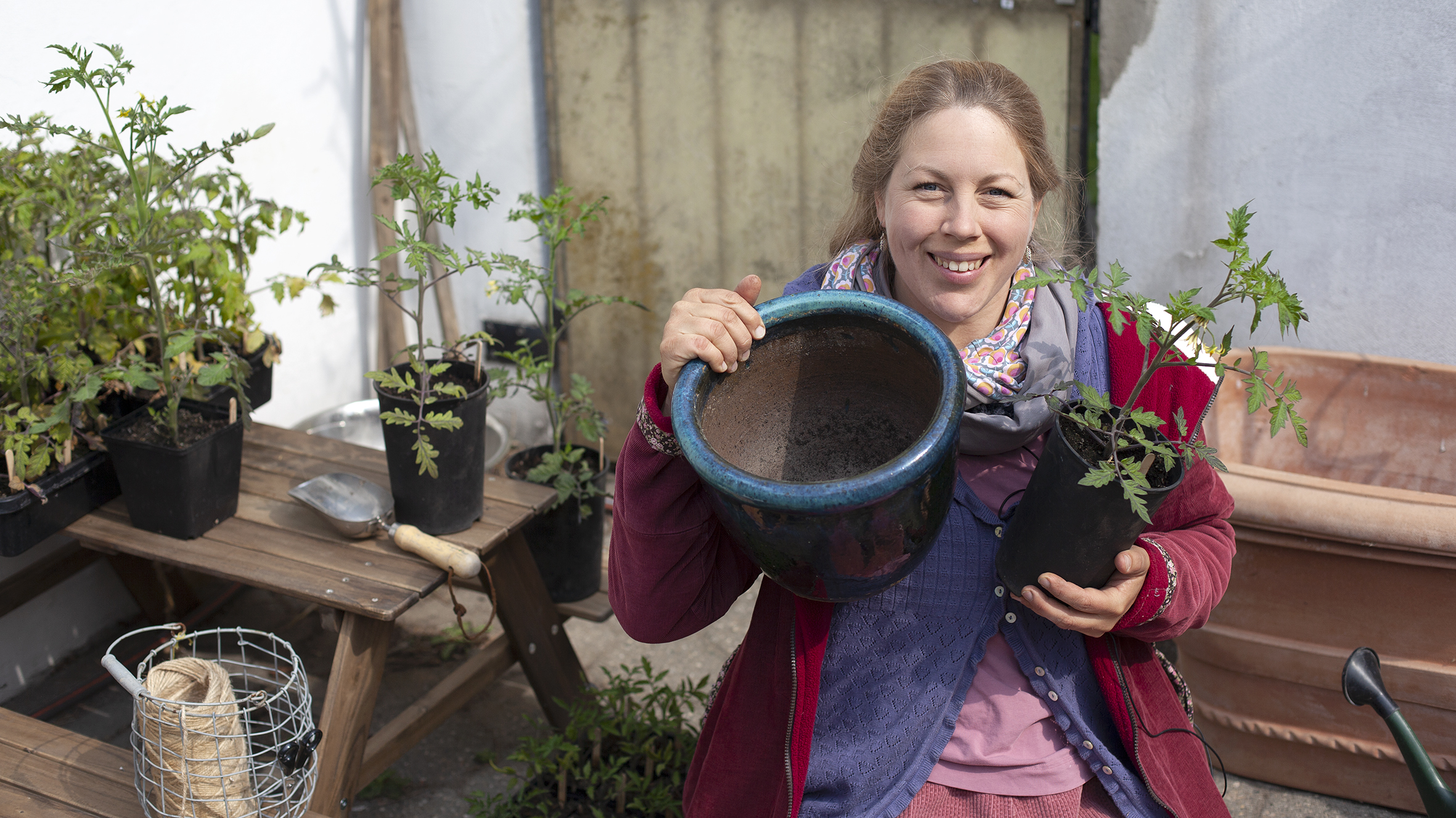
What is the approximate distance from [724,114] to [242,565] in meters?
2.03

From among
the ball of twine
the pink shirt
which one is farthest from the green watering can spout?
the ball of twine

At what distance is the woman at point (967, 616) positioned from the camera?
4.65 feet

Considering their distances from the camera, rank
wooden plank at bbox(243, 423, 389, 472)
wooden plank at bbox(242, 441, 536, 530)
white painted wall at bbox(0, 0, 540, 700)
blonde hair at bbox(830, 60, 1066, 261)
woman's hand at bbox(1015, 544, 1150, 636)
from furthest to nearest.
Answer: white painted wall at bbox(0, 0, 540, 700) → wooden plank at bbox(243, 423, 389, 472) → wooden plank at bbox(242, 441, 536, 530) → blonde hair at bbox(830, 60, 1066, 261) → woman's hand at bbox(1015, 544, 1150, 636)

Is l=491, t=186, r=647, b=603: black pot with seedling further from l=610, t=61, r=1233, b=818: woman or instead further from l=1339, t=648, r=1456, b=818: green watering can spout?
l=1339, t=648, r=1456, b=818: green watering can spout

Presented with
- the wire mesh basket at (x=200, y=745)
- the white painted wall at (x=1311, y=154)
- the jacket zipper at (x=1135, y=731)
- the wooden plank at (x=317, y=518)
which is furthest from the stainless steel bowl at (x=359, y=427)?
the jacket zipper at (x=1135, y=731)

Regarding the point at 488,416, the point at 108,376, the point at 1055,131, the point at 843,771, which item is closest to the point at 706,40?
the point at 1055,131

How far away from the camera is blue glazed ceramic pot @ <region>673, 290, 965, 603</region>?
3.69 feet

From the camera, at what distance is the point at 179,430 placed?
2.07 metres

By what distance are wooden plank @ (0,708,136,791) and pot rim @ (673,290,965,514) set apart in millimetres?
1133

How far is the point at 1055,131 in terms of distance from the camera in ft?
9.53

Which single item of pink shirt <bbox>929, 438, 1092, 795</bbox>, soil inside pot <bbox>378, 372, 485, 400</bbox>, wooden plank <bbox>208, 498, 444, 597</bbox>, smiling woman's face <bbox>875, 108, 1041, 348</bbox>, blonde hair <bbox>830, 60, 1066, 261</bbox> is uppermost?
blonde hair <bbox>830, 60, 1066, 261</bbox>

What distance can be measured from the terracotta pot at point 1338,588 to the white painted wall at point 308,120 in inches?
96.5

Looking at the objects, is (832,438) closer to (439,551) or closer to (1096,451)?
(1096,451)

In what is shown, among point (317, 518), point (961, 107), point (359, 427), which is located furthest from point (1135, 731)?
point (359, 427)
